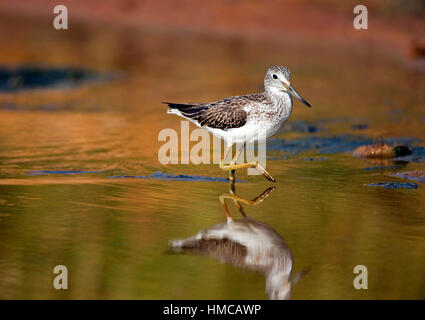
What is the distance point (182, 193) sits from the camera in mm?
9133

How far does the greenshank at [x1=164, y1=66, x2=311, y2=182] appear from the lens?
9.29 m

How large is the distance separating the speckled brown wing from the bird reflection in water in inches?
62.7

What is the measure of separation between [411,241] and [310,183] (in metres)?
→ 2.30

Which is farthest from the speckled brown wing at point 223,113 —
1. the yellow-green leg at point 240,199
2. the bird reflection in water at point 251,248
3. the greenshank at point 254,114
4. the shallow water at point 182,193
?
the bird reflection in water at point 251,248

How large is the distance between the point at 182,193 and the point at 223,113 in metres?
1.12

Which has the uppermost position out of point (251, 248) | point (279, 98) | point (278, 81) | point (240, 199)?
point (278, 81)

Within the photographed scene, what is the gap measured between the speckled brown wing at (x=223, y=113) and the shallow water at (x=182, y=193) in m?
0.72

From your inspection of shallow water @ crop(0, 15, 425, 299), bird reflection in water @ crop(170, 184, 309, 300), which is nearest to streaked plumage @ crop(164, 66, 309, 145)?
shallow water @ crop(0, 15, 425, 299)

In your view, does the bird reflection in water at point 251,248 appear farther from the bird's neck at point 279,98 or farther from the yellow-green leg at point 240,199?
the bird's neck at point 279,98

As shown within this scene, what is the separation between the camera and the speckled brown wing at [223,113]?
371 inches

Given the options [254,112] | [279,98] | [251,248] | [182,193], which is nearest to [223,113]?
[254,112]

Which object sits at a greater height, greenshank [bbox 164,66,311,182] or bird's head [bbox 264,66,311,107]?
bird's head [bbox 264,66,311,107]

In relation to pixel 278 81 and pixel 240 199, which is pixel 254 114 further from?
pixel 240 199

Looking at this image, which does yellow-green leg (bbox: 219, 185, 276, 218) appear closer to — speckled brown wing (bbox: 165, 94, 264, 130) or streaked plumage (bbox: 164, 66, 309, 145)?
streaked plumage (bbox: 164, 66, 309, 145)
